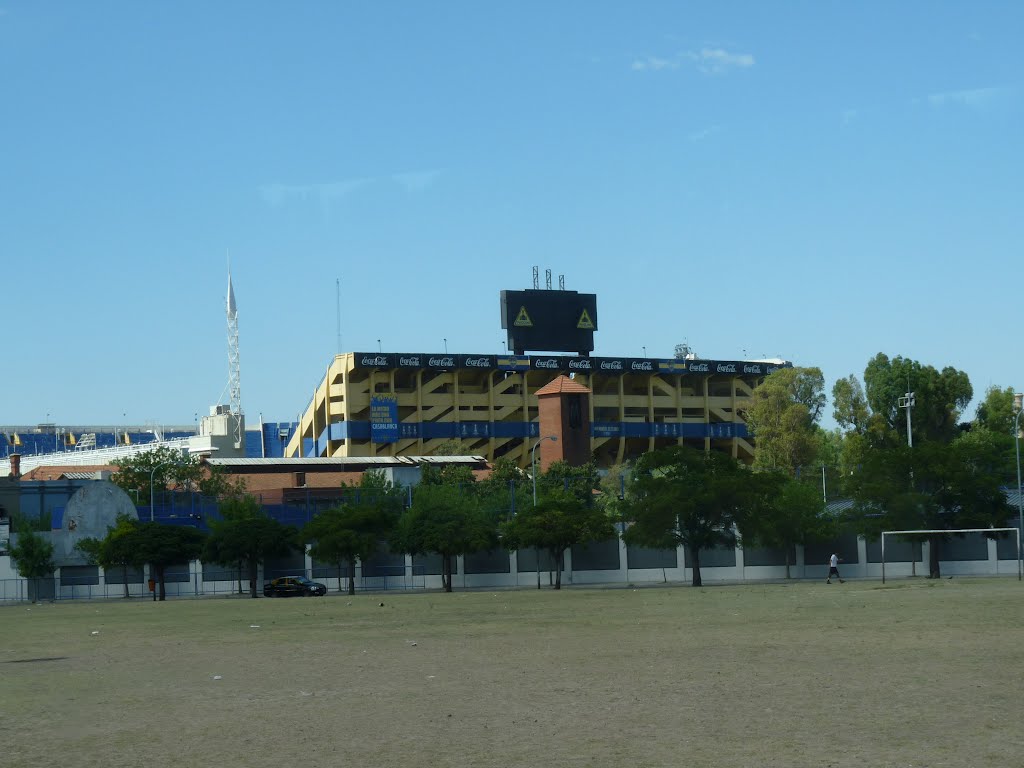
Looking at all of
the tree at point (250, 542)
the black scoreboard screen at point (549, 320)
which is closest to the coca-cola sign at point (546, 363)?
the black scoreboard screen at point (549, 320)

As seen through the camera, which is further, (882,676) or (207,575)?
(207,575)

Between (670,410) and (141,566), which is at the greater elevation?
(670,410)

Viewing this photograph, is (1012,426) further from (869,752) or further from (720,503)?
(869,752)

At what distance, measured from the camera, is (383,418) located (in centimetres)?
15712

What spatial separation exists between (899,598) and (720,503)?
24551 mm

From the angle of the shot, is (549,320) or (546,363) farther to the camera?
(546,363)

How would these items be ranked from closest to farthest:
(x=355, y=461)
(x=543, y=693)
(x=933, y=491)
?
1. (x=543, y=693)
2. (x=933, y=491)
3. (x=355, y=461)

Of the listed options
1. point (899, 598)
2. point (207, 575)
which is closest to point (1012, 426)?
point (207, 575)

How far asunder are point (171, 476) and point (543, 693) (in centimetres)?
10830

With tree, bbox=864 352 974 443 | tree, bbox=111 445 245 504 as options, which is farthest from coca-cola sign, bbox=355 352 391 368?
Result: tree, bbox=864 352 974 443

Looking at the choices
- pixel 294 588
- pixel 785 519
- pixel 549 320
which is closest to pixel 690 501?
pixel 785 519

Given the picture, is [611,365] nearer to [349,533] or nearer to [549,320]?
[549,320]

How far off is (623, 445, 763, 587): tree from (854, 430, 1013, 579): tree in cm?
689

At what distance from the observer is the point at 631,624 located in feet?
124
